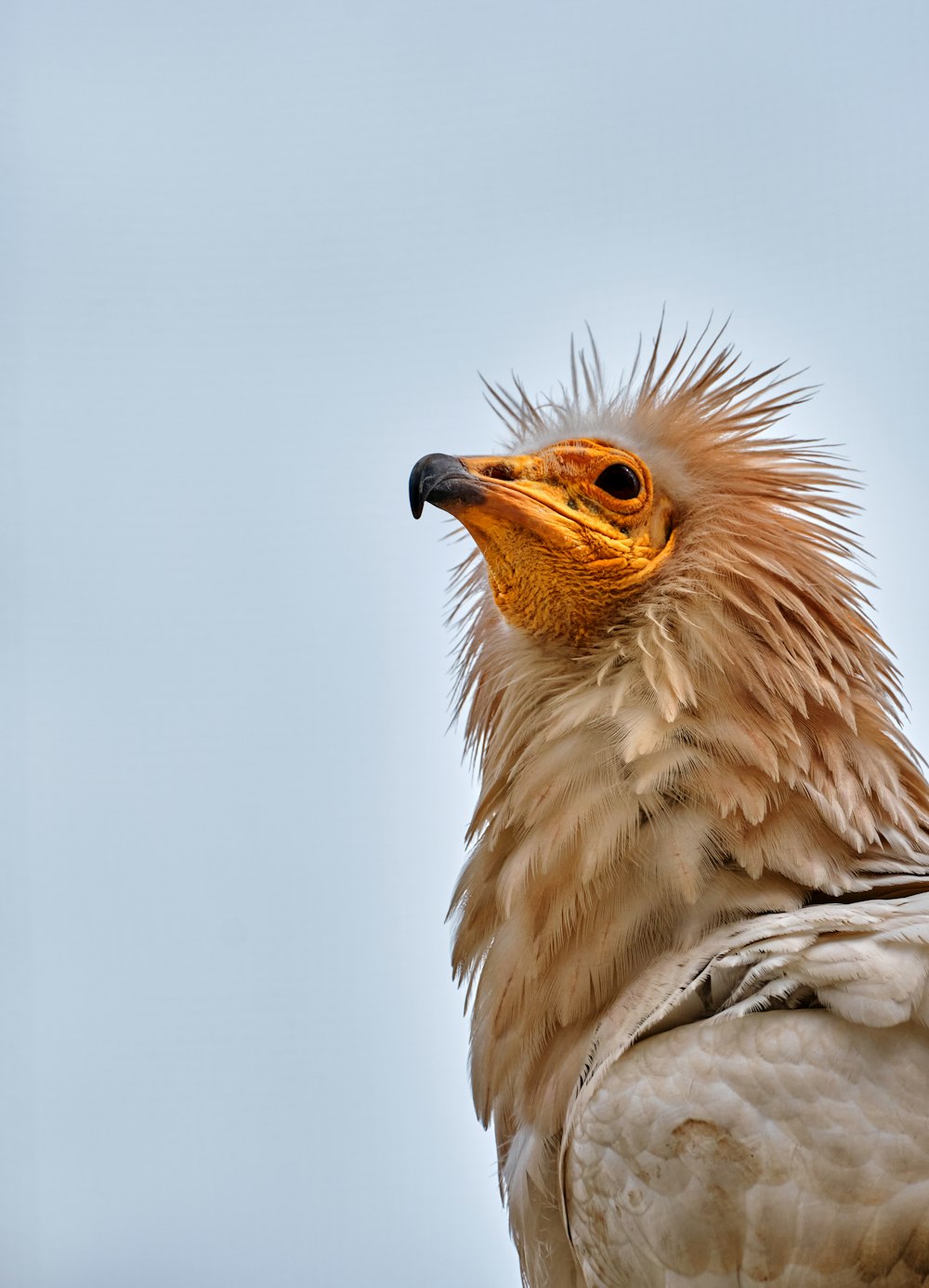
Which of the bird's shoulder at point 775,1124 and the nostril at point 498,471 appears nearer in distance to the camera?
the bird's shoulder at point 775,1124

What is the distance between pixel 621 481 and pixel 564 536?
169 millimetres

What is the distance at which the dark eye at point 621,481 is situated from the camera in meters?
2.50

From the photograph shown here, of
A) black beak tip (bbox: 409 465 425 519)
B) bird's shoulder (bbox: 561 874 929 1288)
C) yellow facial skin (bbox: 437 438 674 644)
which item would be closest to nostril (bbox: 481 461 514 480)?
yellow facial skin (bbox: 437 438 674 644)

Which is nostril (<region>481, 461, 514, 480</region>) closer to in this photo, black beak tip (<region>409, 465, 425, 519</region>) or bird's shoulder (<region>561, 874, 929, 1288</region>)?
black beak tip (<region>409, 465, 425, 519</region>)

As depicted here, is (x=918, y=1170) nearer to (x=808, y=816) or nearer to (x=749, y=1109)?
(x=749, y=1109)

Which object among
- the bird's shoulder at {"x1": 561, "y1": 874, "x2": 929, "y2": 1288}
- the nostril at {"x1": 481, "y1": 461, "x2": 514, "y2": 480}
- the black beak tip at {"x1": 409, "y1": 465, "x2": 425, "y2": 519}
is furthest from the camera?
the nostril at {"x1": 481, "y1": 461, "x2": 514, "y2": 480}

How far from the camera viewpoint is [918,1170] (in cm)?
172

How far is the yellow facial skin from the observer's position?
7.91 ft

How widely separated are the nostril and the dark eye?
16cm

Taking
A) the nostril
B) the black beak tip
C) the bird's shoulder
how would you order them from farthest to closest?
the nostril
the black beak tip
the bird's shoulder

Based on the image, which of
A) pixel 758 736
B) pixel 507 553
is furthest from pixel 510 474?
pixel 758 736

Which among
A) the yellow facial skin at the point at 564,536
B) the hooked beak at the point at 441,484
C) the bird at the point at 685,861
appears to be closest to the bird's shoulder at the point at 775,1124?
the bird at the point at 685,861

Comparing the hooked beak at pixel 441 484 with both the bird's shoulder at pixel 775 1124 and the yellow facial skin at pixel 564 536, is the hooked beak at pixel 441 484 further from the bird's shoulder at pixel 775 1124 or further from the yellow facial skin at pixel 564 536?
the bird's shoulder at pixel 775 1124

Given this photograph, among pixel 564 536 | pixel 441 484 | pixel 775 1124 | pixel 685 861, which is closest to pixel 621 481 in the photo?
pixel 564 536
